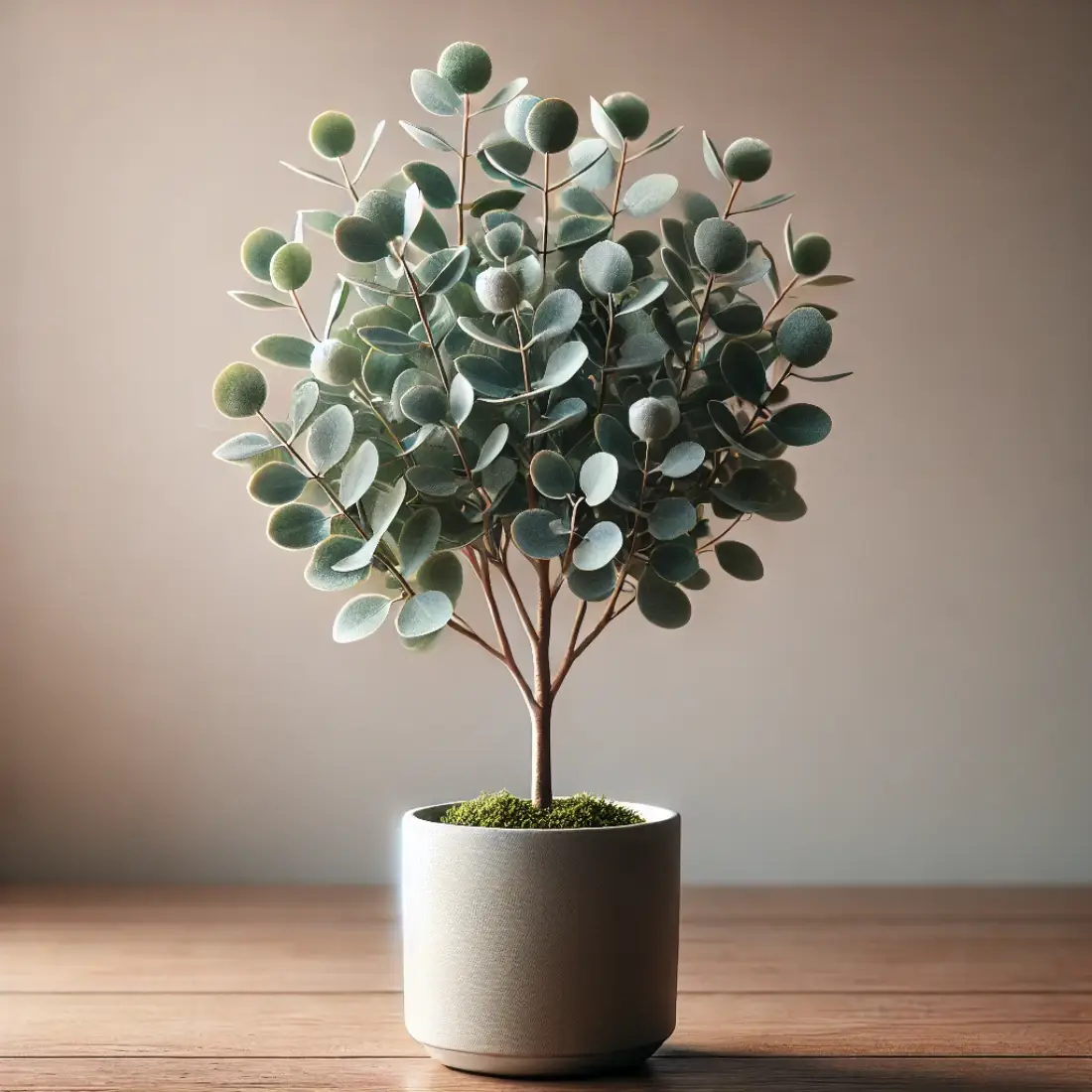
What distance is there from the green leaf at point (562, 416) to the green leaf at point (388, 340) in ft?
0.38

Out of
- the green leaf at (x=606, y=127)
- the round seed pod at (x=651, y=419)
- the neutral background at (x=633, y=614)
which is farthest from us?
the neutral background at (x=633, y=614)

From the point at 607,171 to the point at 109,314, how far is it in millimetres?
1257

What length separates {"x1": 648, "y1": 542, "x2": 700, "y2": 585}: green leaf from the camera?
39.2 inches

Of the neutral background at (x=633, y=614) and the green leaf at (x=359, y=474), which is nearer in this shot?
the green leaf at (x=359, y=474)

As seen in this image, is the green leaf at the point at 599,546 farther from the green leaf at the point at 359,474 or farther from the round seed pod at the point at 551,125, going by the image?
the round seed pod at the point at 551,125

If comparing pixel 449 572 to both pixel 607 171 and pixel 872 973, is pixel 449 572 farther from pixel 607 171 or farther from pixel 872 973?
pixel 872 973

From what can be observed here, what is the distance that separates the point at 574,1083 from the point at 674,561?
413 millimetres

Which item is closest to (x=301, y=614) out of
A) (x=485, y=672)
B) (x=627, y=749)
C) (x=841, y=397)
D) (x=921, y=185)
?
(x=485, y=672)

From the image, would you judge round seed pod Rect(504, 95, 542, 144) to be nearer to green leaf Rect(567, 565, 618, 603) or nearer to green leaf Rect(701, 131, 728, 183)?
green leaf Rect(701, 131, 728, 183)

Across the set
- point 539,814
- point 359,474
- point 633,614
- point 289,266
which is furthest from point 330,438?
point 633,614

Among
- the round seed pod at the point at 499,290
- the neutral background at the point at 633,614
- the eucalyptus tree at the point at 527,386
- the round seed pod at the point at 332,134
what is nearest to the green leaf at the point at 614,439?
the eucalyptus tree at the point at 527,386

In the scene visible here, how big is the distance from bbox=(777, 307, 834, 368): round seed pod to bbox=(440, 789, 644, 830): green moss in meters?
0.39

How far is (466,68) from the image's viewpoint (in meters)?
0.99

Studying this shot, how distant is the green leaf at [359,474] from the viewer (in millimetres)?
943
